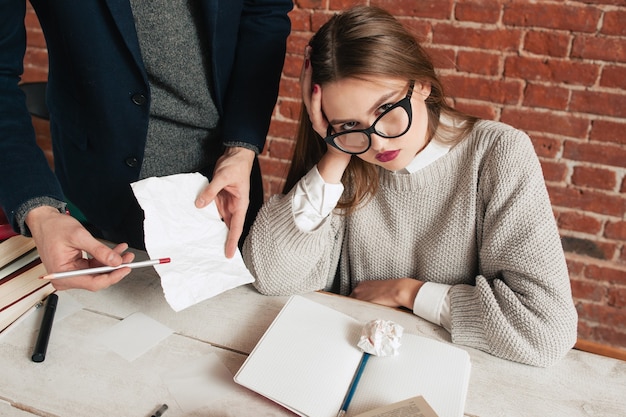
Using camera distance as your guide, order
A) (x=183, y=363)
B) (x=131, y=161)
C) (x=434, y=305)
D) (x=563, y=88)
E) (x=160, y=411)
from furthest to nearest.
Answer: (x=563, y=88) < (x=131, y=161) < (x=434, y=305) < (x=183, y=363) < (x=160, y=411)

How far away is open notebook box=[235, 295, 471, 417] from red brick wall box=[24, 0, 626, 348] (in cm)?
132

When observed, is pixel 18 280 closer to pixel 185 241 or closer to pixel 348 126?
pixel 185 241

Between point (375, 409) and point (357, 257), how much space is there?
0.55 m

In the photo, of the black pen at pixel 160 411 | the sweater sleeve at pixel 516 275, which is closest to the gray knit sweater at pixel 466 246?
the sweater sleeve at pixel 516 275

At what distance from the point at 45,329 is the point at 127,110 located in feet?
1.49

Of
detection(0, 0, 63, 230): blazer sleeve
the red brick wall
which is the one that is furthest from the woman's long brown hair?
the red brick wall

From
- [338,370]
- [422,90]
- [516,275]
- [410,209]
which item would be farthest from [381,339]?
[422,90]

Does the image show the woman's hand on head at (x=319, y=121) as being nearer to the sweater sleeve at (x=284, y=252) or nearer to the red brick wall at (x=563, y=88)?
the sweater sleeve at (x=284, y=252)

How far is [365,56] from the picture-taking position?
983 mm

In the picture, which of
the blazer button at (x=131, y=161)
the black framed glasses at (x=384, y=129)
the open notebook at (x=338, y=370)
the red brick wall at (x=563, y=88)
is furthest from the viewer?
the red brick wall at (x=563, y=88)

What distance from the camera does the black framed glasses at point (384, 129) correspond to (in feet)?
3.21

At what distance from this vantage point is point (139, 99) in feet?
3.41

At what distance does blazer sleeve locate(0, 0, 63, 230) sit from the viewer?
88 centimetres

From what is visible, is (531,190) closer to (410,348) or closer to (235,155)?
(410,348)
